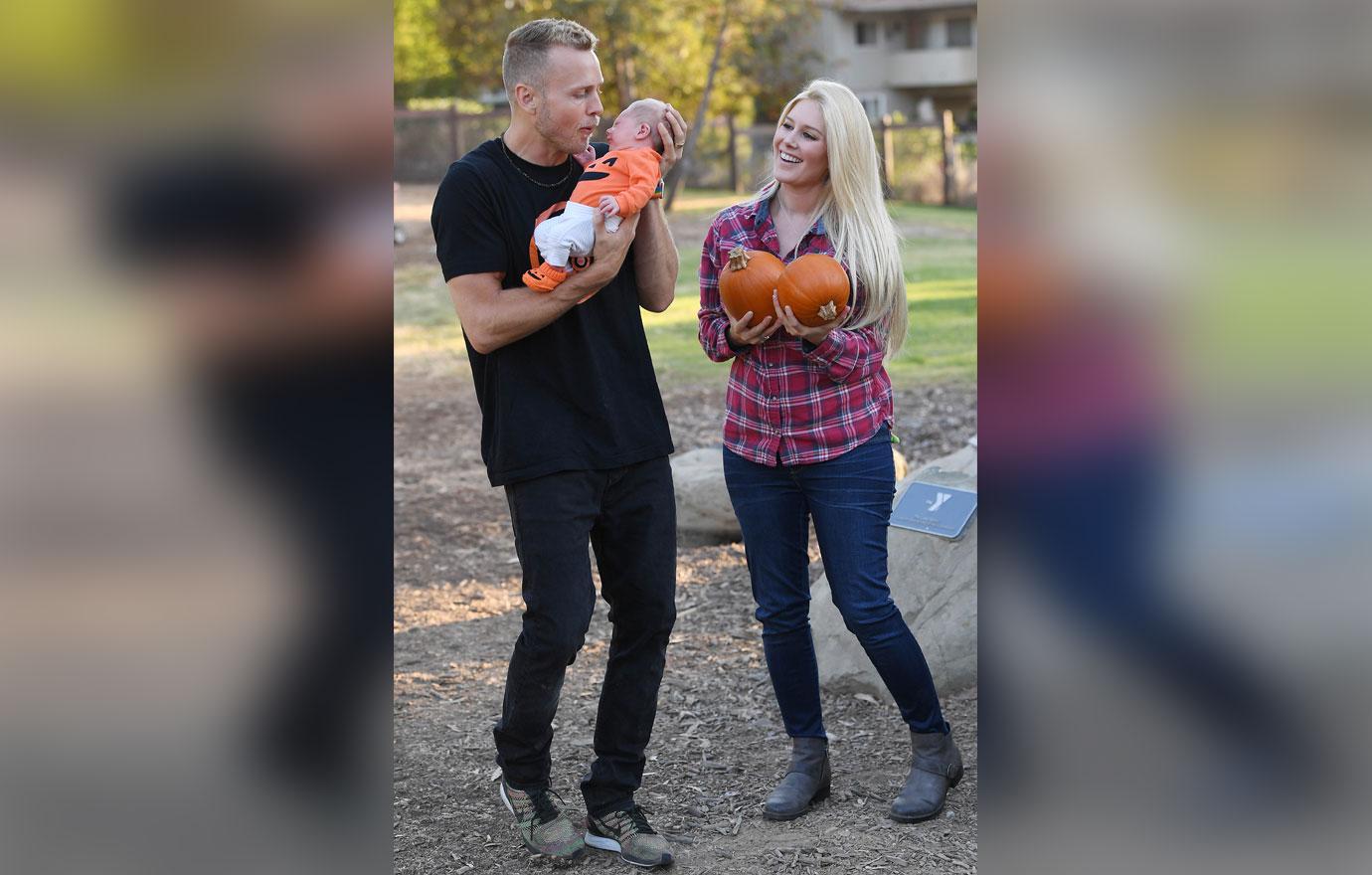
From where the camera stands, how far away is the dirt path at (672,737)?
13.2ft

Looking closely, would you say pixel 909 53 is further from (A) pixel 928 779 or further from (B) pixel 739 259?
(A) pixel 928 779

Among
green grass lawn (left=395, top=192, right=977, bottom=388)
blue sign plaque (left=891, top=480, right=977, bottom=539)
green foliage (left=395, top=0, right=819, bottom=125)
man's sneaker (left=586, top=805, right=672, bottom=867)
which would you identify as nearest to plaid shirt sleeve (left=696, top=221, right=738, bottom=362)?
man's sneaker (left=586, top=805, right=672, bottom=867)

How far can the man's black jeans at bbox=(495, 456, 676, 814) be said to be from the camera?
3.58 metres

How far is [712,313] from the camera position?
4137mm

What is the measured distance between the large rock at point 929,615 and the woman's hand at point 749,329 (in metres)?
1.67

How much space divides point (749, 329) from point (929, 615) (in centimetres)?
177

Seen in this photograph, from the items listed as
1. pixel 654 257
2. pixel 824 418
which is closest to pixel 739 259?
pixel 654 257

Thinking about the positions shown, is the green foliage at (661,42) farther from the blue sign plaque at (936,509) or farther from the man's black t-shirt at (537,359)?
the man's black t-shirt at (537,359)

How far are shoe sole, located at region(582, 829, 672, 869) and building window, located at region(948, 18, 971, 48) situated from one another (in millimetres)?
43375

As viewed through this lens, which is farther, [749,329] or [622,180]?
[749,329]
